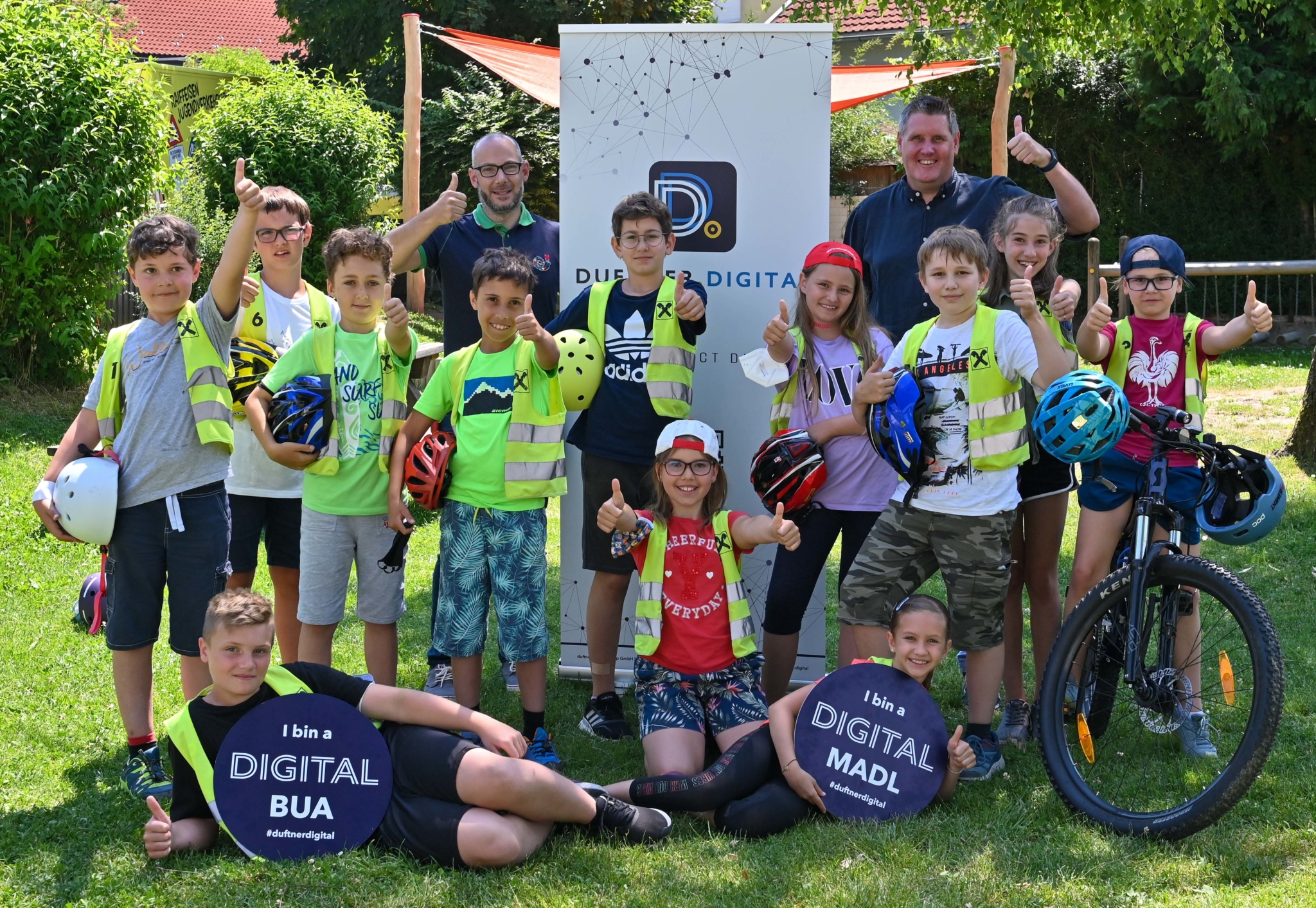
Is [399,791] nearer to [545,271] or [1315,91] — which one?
[545,271]

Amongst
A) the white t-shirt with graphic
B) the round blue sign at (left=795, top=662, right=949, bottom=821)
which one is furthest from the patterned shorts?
the white t-shirt with graphic

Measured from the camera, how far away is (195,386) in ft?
12.9

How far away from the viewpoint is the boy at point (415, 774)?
129 inches

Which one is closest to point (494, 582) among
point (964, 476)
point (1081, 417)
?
point (964, 476)

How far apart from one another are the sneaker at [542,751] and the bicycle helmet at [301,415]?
1.27 m

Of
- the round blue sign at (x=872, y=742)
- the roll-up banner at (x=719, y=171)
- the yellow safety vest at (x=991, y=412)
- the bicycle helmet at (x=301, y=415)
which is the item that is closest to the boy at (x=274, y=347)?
the bicycle helmet at (x=301, y=415)

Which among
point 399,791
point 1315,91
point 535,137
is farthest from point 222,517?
point 1315,91

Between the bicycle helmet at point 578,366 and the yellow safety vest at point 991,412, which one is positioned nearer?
the yellow safety vest at point 991,412

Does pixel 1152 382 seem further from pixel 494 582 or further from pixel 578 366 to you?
pixel 494 582

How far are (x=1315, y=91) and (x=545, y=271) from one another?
1350 centimetres

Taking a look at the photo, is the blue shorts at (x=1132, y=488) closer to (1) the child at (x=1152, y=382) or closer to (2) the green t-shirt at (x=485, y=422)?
(1) the child at (x=1152, y=382)

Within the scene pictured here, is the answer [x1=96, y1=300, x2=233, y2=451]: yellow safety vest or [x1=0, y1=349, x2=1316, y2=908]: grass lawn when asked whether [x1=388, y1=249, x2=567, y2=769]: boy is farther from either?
[x1=96, y1=300, x2=233, y2=451]: yellow safety vest

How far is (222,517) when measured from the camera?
4020 mm

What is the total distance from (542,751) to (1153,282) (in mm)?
2610
